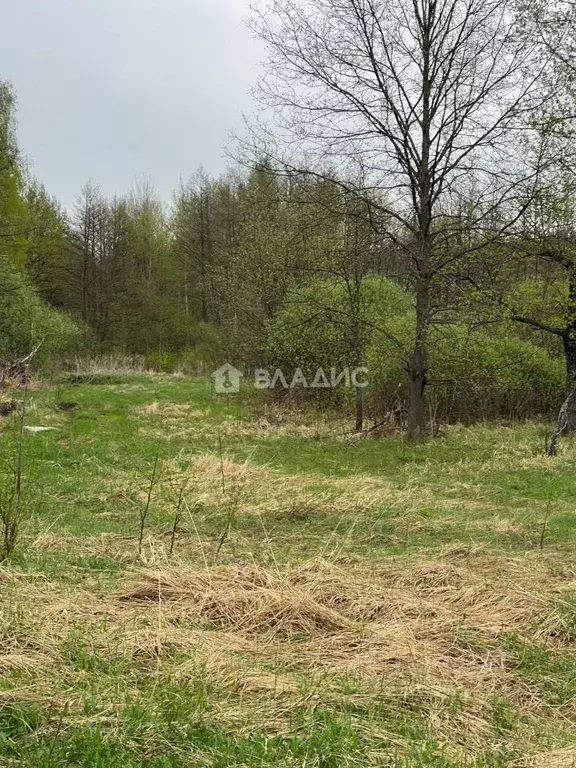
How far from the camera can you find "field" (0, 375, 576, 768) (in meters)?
2.50

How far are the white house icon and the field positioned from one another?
42.9ft

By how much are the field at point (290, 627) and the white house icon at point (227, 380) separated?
42.9 feet

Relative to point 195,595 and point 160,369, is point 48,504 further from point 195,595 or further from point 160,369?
point 160,369

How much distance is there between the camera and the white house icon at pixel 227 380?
21453 millimetres

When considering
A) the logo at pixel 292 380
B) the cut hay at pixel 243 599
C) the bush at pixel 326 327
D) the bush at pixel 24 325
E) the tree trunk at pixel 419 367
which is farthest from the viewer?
the bush at pixel 24 325

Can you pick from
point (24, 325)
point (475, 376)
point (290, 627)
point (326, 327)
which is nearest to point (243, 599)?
point (290, 627)

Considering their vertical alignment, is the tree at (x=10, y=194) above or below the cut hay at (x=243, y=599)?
above

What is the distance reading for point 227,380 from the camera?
2273 centimetres

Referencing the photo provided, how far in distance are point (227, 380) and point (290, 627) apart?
756 inches

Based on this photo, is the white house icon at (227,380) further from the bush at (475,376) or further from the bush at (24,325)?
the bush at (475,376)

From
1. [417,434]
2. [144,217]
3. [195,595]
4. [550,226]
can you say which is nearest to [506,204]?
[550,226]

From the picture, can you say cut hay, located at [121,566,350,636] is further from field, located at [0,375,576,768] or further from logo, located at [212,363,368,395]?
logo, located at [212,363,368,395]

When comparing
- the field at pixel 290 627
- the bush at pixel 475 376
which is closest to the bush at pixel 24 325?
the bush at pixel 475 376

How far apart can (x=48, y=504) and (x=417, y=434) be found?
7911 mm
